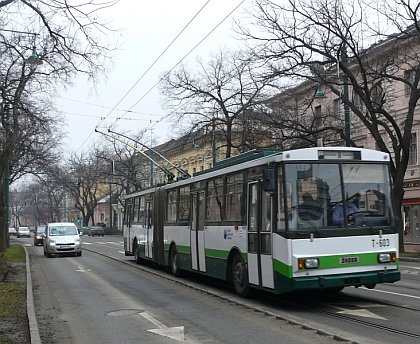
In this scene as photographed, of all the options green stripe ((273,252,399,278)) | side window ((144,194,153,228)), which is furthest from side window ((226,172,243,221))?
side window ((144,194,153,228))

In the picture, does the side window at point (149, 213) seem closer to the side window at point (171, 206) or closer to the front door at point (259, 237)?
the side window at point (171, 206)

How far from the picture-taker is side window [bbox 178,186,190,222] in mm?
16811

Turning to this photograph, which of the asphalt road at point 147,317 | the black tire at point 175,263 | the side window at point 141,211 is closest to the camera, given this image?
the asphalt road at point 147,317

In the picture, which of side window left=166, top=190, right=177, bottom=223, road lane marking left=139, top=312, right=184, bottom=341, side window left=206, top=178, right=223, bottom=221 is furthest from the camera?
side window left=166, top=190, right=177, bottom=223

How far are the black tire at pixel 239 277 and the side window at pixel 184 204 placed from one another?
371 cm

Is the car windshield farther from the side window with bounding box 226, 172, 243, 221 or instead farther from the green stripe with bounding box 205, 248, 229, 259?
the side window with bounding box 226, 172, 243, 221

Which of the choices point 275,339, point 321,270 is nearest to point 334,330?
point 275,339

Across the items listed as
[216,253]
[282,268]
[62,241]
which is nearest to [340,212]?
[282,268]

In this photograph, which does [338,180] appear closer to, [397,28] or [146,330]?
[146,330]

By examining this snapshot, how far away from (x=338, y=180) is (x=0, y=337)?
19.2 feet

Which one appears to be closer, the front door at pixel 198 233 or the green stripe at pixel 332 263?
the green stripe at pixel 332 263

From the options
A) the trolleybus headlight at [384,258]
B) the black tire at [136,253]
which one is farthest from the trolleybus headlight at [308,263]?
the black tire at [136,253]

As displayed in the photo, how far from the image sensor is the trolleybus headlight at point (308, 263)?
10445mm

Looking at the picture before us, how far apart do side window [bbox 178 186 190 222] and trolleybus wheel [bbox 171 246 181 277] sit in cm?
117
